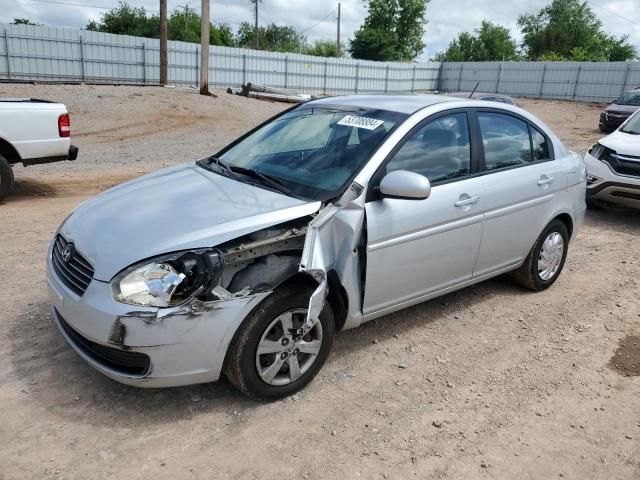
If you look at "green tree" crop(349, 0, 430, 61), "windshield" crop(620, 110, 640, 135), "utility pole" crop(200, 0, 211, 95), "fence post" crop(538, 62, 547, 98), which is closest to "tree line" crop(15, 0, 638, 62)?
"green tree" crop(349, 0, 430, 61)

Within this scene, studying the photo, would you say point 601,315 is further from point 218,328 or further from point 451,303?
point 218,328

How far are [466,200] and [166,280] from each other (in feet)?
7.23

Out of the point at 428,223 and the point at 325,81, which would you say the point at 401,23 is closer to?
the point at 325,81

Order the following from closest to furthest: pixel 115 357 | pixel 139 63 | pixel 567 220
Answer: pixel 115 357, pixel 567 220, pixel 139 63

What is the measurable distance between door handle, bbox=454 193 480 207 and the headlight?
2042 mm

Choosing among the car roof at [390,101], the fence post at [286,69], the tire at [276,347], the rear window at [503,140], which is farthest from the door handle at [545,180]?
the fence post at [286,69]

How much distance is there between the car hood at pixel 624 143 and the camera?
744 cm

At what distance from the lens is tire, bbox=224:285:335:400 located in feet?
9.74

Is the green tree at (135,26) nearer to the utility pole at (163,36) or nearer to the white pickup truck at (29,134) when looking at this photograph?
the utility pole at (163,36)

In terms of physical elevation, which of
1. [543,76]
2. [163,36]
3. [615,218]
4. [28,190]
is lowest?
[28,190]

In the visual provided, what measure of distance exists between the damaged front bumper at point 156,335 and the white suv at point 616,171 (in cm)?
629

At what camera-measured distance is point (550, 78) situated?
124 feet

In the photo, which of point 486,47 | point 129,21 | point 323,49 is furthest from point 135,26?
point 486,47

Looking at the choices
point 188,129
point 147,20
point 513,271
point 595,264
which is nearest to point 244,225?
point 513,271
